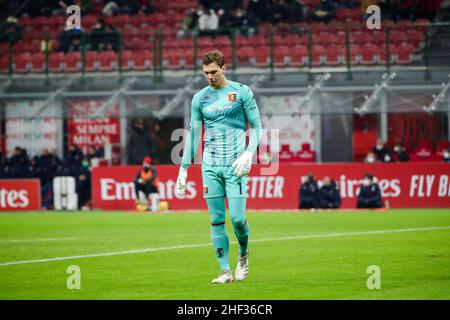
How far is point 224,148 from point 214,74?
2.83 ft

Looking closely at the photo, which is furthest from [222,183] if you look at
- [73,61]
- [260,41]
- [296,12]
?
[296,12]

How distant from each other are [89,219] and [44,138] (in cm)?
926

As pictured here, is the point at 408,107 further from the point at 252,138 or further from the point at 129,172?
the point at 252,138

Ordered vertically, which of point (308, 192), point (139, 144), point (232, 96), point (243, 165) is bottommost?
point (308, 192)

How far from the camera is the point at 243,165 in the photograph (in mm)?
11461

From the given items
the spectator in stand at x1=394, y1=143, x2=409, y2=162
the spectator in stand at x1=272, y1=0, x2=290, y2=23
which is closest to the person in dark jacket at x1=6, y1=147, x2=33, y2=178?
the spectator in stand at x1=272, y1=0, x2=290, y2=23

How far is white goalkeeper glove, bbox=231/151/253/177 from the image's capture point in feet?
37.6

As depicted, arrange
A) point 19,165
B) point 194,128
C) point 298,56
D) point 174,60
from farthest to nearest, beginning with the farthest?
point 174,60 → point 298,56 → point 19,165 → point 194,128

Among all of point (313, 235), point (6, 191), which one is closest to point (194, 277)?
point (313, 235)

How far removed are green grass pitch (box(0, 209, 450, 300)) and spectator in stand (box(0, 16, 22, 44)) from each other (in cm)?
1365

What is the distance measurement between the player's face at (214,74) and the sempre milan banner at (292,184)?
19.8m

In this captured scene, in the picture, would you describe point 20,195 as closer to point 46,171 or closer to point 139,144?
point 46,171

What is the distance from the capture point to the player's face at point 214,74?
11484mm

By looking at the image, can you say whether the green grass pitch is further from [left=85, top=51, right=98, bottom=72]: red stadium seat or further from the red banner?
[left=85, top=51, right=98, bottom=72]: red stadium seat
